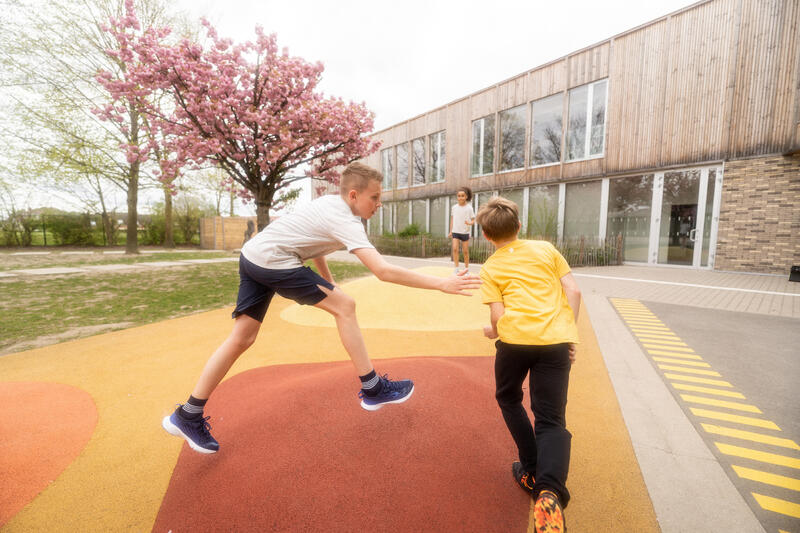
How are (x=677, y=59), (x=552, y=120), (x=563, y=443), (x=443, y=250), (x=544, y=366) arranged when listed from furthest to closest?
(x=443, y=250), (x=552, y=120), (x=677, y=59), (x=544, y=366), (x=563, y=443)

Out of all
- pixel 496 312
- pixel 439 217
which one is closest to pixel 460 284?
pixel 496 312

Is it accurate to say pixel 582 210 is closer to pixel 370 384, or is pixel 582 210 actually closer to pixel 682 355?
pixel 682 355

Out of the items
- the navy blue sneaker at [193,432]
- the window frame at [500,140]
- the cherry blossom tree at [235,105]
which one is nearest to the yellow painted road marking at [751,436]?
the navy blue sneaker at [193,432]

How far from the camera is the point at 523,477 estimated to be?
1.90m

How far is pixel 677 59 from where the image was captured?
39.2 ft

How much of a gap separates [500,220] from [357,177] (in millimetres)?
954

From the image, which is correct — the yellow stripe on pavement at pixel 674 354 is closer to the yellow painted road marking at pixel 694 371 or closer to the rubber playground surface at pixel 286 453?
the yellow painted road marking at pixel 694 371

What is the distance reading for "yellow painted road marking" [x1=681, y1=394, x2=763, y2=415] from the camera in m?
2.76

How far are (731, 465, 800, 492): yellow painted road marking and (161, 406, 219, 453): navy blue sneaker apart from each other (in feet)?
10.1

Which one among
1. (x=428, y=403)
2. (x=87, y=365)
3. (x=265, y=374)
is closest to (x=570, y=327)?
(x=428, y=403)

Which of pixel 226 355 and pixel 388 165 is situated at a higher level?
pixel 388 165

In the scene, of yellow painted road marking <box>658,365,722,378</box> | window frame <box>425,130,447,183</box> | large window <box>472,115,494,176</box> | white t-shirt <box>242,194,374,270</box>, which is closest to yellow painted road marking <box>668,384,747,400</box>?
yellow painted road marking <box>658,365,722,378</box>

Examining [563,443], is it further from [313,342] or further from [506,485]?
[313,342]

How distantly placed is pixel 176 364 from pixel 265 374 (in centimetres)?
107
